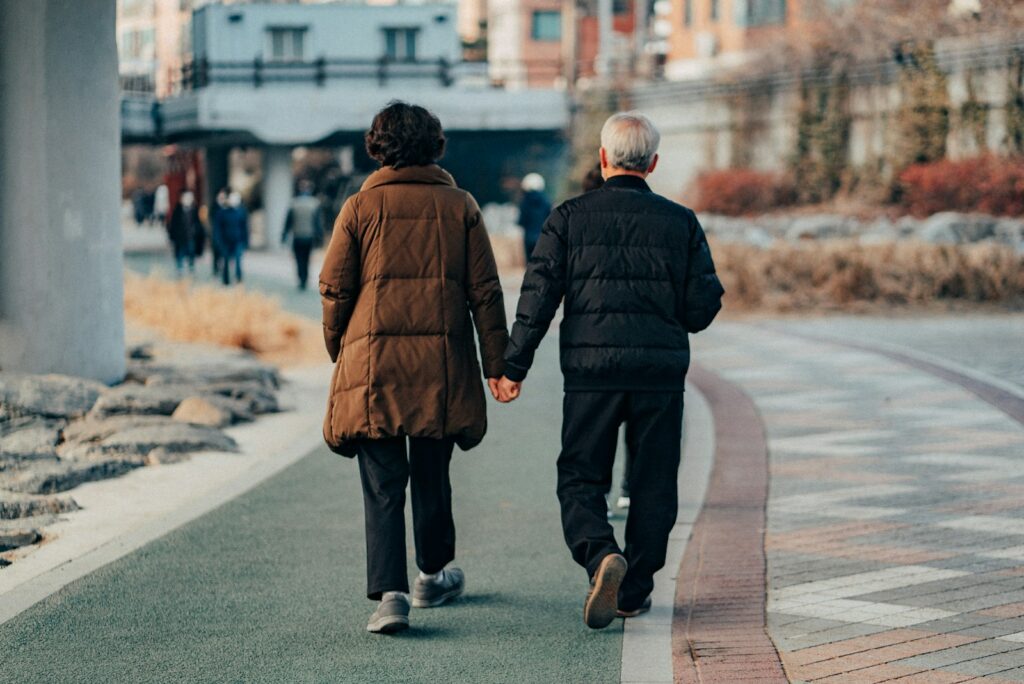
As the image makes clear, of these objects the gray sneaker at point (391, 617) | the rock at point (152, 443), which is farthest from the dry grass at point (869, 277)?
the gray sneaker at point (391, 617)

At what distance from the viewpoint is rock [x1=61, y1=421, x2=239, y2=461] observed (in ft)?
31.0

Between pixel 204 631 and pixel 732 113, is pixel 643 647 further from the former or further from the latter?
pixel 732 113

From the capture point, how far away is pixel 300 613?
592 cm

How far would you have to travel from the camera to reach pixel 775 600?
6.08m

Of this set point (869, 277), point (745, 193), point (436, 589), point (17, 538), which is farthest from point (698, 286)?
point (745, 193)

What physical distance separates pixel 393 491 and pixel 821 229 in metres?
23.7

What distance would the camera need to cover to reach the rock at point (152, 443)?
372 inches

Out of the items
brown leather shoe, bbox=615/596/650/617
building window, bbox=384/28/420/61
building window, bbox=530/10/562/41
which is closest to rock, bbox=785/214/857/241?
brown leather shoe, bbox=615/596/650/617

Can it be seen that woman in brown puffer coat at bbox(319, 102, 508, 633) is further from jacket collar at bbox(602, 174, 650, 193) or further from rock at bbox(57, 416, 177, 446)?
rock at bbox(57, 416, 177, 446)

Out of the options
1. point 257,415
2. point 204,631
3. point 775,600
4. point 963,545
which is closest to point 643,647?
point 775,600

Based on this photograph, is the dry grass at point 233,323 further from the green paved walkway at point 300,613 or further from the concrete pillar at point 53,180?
the green paved walkway at point 300,613

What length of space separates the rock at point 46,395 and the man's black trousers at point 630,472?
17.6 ft

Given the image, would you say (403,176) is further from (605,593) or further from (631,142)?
(605,593)

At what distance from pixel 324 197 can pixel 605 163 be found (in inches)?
1768
